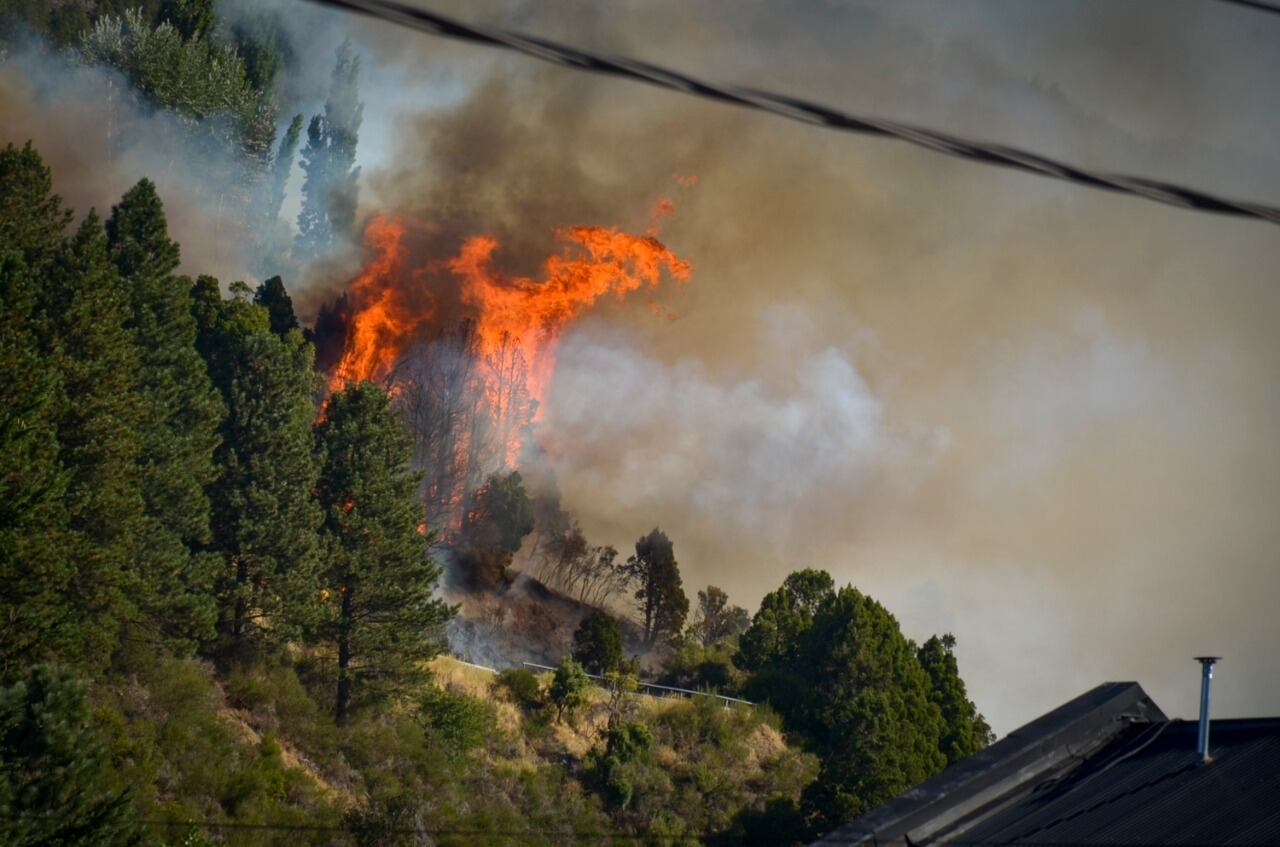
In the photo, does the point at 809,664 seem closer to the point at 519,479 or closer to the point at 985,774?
the point at 519,479

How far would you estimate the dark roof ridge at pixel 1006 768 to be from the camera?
12.0m

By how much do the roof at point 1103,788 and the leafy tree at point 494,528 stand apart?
5729 cm

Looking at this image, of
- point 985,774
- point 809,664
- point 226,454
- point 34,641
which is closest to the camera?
point 985,774

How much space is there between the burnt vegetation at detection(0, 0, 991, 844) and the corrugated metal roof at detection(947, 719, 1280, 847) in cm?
1897

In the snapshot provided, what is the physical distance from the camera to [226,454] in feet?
153

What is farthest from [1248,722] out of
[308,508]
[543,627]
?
[543,627]

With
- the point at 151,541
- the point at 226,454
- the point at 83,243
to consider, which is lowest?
the point at 151,541

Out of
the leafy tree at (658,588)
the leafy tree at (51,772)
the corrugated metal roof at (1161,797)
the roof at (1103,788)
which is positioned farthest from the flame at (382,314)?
the corrugated metal roof at (1161,797)

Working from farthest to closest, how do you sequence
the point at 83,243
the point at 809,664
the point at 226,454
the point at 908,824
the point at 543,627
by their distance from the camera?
the point at 543,627, the point at 809,664, the point at 226,454, the point at 83,243, the point at 908,824

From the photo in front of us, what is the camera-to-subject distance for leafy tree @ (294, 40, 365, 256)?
86812mm

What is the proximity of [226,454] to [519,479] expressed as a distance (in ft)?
94.0

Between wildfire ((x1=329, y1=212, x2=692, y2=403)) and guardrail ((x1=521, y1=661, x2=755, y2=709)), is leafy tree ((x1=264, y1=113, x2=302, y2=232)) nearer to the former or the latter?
wildfire ((x1=329, y1=212, x2=692, y2=403))

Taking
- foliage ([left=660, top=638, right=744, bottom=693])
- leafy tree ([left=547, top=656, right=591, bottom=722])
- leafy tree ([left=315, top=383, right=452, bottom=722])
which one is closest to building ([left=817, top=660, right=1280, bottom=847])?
leafy tree ([left=315, top=383, right=452, bottom=722])

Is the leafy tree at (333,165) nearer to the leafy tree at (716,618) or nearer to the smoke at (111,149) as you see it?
the smoke at (111,149)
